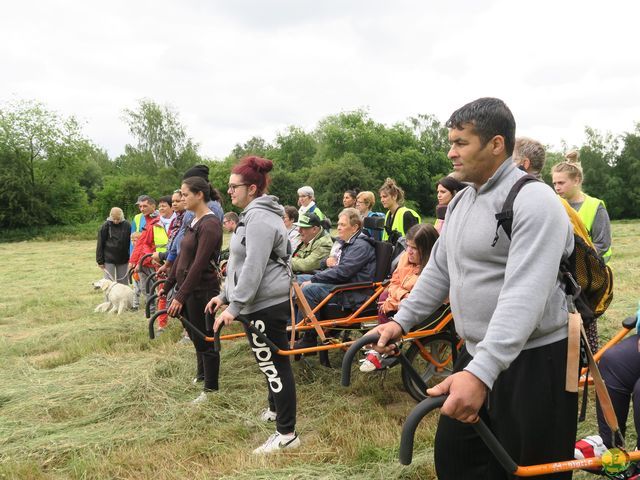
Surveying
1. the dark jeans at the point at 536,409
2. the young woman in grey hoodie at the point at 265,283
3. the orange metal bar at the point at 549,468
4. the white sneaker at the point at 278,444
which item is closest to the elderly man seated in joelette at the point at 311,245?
the young woman in grey hoodie at the point at 265,283

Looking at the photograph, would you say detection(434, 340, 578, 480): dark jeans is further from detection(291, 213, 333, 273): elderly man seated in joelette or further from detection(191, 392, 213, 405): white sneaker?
detection(291, 213, 333, 273): elderly man seated in joelette

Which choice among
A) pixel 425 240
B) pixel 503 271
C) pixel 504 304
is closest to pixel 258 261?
pixel 425 240

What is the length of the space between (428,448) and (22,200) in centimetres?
4014

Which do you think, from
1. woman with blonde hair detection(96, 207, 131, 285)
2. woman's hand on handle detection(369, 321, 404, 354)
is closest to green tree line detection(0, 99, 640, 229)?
woman with blonde hair detection(96, 207, 131, 285)

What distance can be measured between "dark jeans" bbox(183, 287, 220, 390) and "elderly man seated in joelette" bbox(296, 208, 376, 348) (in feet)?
2.96

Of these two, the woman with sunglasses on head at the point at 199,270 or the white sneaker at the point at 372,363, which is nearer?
the white sneaker at the point at 372,363

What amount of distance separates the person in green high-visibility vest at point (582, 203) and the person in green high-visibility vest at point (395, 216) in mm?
2311

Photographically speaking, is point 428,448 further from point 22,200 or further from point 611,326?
point 22,200

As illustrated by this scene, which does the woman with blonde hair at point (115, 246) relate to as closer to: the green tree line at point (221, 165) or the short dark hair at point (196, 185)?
the short dark hair at point (196, 185)

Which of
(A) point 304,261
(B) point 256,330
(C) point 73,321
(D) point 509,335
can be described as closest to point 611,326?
(A) point 304,261

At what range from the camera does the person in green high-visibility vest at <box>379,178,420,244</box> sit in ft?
21.2

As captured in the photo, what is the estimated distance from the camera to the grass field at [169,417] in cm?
340

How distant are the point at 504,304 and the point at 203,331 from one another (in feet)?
11.2

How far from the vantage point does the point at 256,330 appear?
3.55m
